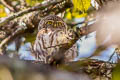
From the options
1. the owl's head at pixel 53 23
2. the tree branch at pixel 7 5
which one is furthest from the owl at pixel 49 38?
the tree branch at pixel 7 5

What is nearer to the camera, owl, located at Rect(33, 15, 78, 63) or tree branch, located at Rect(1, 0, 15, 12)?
owl, located at Rect(33, 15, 78, 63)

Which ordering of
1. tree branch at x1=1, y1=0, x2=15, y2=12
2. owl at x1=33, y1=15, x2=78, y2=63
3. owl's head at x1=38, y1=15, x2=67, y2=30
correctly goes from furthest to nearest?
tree branch at x1=1, y1=0, x2=15, y2=12, owl's head at x1=38, y1=15, x2=67, y2=30, owl at x1=33, y1=15, x2=78, y2=63

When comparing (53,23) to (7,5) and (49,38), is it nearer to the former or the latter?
(49,38)

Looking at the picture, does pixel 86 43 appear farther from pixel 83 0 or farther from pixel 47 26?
pixel 47 26

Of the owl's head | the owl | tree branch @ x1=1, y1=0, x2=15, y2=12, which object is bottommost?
the owl

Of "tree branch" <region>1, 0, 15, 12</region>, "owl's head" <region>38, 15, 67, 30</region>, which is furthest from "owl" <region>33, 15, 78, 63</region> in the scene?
"tree branch" <region>1, 0, 15, 12</region>

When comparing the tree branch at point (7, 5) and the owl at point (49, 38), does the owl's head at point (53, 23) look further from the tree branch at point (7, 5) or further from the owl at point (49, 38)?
the tree branch at point (7, 5)

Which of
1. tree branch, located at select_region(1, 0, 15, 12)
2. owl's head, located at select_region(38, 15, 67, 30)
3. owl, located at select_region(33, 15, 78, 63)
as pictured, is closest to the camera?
owl, located at select_region(33, 15, 78, 63)

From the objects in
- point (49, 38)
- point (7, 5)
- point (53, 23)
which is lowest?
point (49, 38)

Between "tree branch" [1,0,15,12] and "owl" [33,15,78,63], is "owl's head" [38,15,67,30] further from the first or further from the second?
"tree branch" [1,0,15,12]

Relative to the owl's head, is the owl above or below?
below

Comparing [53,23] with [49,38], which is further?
[53,23]

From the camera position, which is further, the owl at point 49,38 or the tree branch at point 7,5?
the tree branch at point 7,5

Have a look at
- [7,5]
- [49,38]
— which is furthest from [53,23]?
[7,5]
